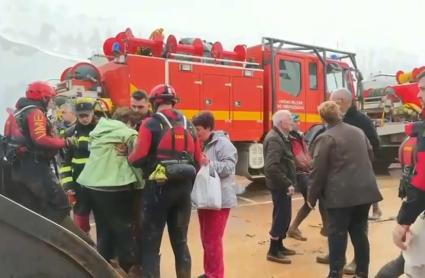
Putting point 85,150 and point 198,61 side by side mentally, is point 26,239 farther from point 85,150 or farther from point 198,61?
point 198,61

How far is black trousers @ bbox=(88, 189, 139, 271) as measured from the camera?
3.85 metres

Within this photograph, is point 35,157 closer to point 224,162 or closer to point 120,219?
point 120,219

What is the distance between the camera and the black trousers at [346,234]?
12.8ft

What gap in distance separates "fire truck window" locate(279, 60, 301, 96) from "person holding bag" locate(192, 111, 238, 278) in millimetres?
5952

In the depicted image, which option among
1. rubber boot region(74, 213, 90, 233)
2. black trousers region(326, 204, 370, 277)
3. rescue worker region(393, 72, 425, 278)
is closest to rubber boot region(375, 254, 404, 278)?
rescue worker region(393, 72, 425, 278)

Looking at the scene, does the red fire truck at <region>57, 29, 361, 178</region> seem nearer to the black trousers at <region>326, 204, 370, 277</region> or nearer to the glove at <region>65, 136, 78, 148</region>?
the glove at <region>65, 136, 78, 148</region>

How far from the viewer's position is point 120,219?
3.88 metres

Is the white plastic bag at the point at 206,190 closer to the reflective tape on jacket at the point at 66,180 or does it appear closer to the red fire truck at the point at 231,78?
the reflective tape on jacket at the point at 66,180

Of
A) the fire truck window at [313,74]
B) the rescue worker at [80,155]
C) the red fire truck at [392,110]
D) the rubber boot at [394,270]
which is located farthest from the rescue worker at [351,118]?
the red fire truck at [392,110]

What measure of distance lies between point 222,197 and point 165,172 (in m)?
0.72

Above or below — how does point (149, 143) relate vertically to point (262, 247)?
above

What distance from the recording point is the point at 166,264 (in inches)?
193

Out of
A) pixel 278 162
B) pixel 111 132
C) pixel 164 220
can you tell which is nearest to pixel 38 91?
pixel 111 132

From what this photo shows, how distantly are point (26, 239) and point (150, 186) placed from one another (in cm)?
219
